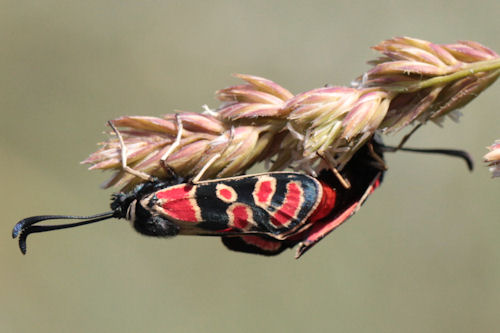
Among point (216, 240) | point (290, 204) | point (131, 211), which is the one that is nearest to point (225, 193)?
point (290, 204)

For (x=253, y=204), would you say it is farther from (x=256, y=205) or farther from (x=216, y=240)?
(x=216, y=240)

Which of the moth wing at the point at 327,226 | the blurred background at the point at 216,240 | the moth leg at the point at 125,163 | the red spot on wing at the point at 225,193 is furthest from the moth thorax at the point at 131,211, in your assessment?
the blurred background at the point at 216,240

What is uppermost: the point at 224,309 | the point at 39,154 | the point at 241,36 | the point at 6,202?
the point at 241,36

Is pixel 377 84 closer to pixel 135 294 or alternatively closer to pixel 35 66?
pixel 135 294

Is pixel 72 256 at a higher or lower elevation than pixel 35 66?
lower

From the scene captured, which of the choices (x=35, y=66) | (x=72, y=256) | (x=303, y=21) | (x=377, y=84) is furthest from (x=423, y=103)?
(x=35, y=66)

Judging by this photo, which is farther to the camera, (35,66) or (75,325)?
(35,66)

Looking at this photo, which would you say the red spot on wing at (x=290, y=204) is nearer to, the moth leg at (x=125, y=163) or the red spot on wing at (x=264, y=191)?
the red spot on wing at (x=264, y=191)
